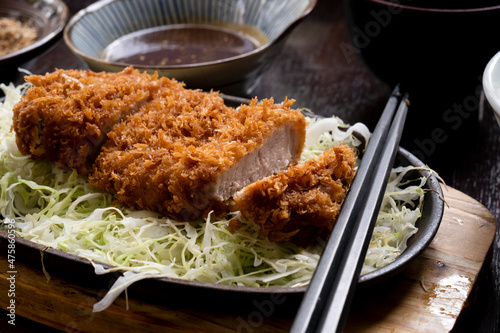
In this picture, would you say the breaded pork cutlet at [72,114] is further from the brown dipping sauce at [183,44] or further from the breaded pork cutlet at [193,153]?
the brown dipping sauce at [183,44]

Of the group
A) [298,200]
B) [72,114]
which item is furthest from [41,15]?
[298,200]

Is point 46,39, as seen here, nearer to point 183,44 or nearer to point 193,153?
point 183,44

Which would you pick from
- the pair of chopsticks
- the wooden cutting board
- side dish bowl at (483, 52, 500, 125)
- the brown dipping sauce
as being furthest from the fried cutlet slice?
the brown dipping sauce

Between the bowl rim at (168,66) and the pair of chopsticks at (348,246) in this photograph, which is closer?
the pair of chopsticks at (348,246)

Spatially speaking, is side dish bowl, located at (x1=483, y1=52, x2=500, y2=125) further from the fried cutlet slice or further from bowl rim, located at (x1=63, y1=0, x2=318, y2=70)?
bowl rim, located at (x1=63, y1=0, x2=318, y2=70)

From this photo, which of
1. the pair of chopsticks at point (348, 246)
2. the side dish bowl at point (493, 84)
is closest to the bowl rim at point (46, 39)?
the pair of chopsticks at point (348, 246)

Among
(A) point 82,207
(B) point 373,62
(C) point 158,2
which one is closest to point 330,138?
(B) point 373,62
